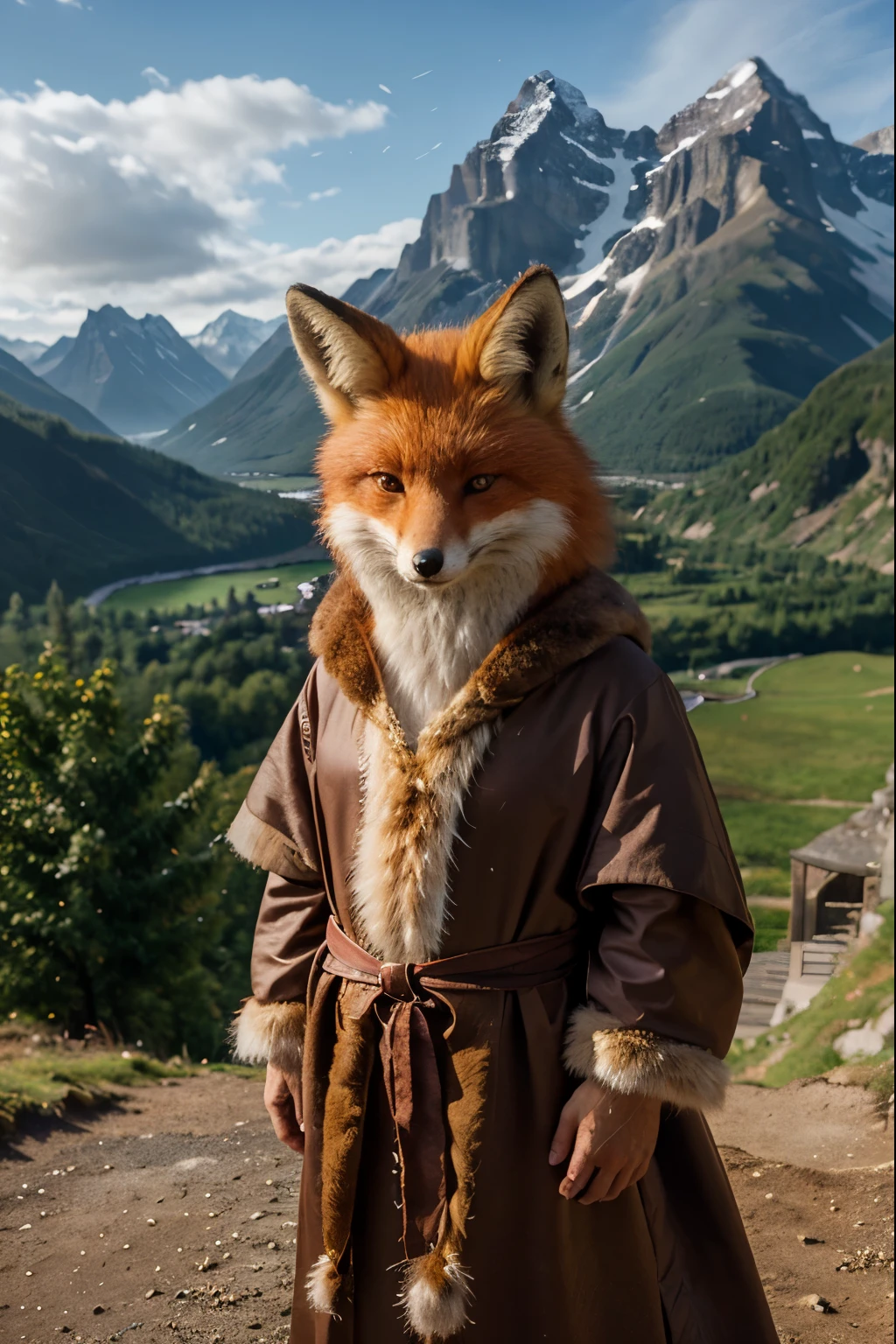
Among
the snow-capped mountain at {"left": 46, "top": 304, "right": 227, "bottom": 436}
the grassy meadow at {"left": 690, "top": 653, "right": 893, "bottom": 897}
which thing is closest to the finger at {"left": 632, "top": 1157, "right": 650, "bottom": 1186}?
the snow-capped mountain at {"left": 46, "top": 304, "right": 227, "bottom": 436}

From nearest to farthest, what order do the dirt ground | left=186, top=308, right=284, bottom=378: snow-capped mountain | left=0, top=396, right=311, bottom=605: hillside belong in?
the dirt ground
left=186, top=308, right=284, bottom=378: snow-capped mountain
left=0, top=396, right=311, bottom=605: hillside

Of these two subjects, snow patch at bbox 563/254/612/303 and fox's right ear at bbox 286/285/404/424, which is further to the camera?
snow patch at bbox 563/254/612/303

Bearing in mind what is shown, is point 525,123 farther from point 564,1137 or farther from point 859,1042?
point 859,1042

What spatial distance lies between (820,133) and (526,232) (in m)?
9.50

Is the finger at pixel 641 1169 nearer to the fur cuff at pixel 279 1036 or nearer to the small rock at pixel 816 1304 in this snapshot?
the fur cuff at pixel 279 1036

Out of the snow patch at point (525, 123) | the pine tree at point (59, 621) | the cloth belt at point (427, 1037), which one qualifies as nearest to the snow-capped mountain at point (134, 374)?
the pine tree at point (59, 621)

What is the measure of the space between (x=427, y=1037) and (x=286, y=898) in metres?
0.42

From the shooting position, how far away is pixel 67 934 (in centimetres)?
726

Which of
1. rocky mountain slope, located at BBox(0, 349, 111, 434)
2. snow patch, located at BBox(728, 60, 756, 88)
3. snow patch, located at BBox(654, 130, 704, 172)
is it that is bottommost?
rocky mountain slope, located at BBox(0, 349, 111, 434)

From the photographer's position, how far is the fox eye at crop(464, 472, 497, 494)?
145cm

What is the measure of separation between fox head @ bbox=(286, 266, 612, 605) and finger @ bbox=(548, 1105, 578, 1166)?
2.71ft

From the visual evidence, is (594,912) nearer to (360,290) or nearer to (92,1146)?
(92,1146)

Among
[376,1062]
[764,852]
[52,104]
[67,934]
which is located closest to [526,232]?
[52,104]

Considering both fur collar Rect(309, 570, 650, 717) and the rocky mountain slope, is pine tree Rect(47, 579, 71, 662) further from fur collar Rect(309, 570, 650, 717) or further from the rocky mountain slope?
fur collar Rect(309, 570, 650, 717)
